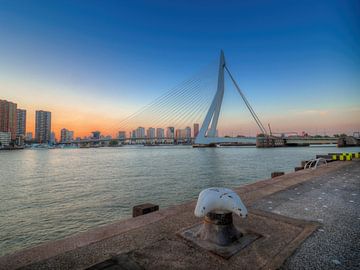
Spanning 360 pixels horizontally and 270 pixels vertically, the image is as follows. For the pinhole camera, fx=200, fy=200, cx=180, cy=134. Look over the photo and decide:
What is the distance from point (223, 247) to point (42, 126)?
162952 millimetres

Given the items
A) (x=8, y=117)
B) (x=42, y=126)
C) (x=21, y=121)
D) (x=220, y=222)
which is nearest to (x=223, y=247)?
(x=220, y=222)

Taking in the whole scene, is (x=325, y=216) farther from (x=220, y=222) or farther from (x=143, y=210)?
(x=143, y=210)

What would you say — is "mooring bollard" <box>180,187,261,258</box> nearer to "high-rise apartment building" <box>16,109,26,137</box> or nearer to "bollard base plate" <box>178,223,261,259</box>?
"bollard base plate" <box>178,223,261,259</box>

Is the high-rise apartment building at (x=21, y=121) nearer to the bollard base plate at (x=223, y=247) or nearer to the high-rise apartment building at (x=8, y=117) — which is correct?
the high-rise apartment building at (x=8, y=117)

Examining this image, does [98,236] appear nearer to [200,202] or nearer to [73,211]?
[200,202]

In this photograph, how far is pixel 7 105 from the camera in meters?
104

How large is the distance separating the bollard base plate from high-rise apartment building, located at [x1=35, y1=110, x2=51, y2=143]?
157 metres

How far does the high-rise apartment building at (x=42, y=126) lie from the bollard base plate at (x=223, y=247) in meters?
157

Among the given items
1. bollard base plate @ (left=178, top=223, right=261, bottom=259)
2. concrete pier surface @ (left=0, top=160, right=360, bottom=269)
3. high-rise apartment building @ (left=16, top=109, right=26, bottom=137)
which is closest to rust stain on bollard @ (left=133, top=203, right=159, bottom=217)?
concrete pier surface @ (left=0, top=160, right=360, bottom=269)

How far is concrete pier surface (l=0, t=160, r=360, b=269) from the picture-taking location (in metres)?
2.19

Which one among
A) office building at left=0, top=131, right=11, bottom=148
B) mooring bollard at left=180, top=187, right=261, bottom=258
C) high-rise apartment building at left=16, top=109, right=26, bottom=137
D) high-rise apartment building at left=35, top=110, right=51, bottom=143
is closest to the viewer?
mooring bollard at left=180, top=187, right=261, bottom=258

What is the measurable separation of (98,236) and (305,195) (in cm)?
504

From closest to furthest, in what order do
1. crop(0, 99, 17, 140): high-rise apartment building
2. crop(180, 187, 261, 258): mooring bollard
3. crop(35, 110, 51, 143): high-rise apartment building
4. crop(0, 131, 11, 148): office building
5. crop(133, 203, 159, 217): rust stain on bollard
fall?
crop(180, 187, 261, 258): mooring bollard → crop(133, 203, 159, 217): rust stain on bollard → crop(0, 131, 11, 148): office building → crop(0, 99, 17, 140): high-rise apartment building → crop(35, 110, 51, 143): high-rise apartment building

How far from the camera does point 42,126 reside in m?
136
